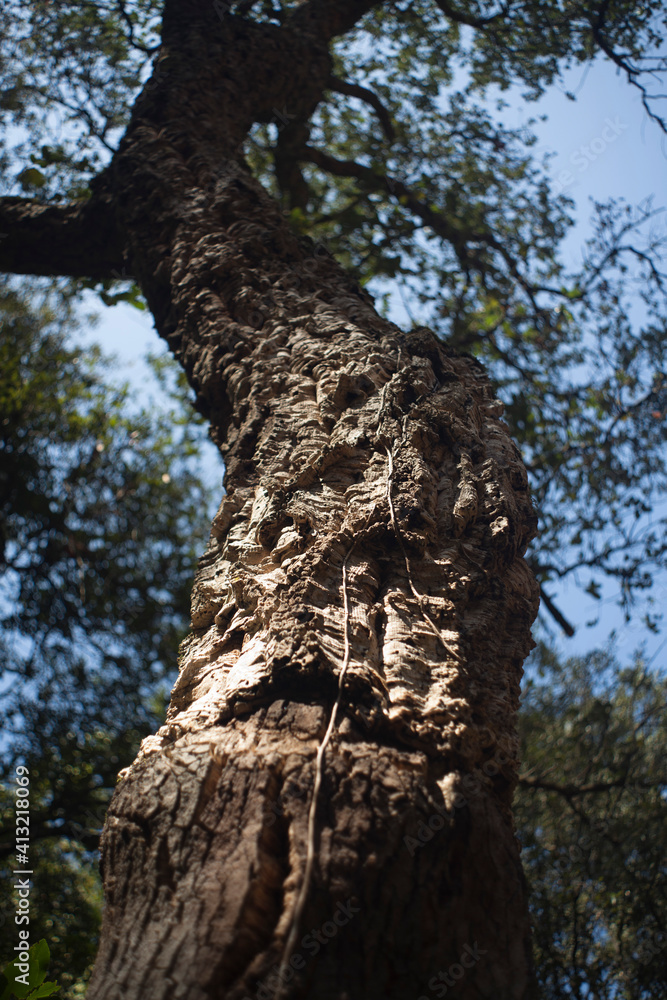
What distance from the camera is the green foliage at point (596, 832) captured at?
16.5ft

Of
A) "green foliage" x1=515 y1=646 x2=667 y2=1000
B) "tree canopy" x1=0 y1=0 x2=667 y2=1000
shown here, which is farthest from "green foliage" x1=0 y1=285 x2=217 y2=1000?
"green foliage" x1=515 y1=646 x2=667 y2=1000

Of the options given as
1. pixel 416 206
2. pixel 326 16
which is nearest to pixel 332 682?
pixel 326 16

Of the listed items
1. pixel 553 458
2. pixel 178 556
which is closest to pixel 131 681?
pixel 178 556

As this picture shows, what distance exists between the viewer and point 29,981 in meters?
1.98

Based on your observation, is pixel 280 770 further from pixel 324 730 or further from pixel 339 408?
pixel 339 408

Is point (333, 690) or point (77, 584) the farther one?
point (77, 584)

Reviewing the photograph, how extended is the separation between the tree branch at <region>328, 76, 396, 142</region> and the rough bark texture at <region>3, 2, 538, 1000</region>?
15.4 ft

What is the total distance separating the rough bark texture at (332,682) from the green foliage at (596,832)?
13.8 ft

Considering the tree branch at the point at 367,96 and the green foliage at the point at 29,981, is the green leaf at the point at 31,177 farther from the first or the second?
the green foliage at the point at 29,981

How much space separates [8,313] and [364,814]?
9.61 metres

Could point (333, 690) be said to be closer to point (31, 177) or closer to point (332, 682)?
point (332, 682)

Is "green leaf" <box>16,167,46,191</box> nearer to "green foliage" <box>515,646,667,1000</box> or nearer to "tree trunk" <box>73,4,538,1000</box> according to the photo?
"tree trunk" <box>73,4,538,1000</box>

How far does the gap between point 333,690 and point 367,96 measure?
749 cm

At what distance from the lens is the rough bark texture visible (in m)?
1.18
